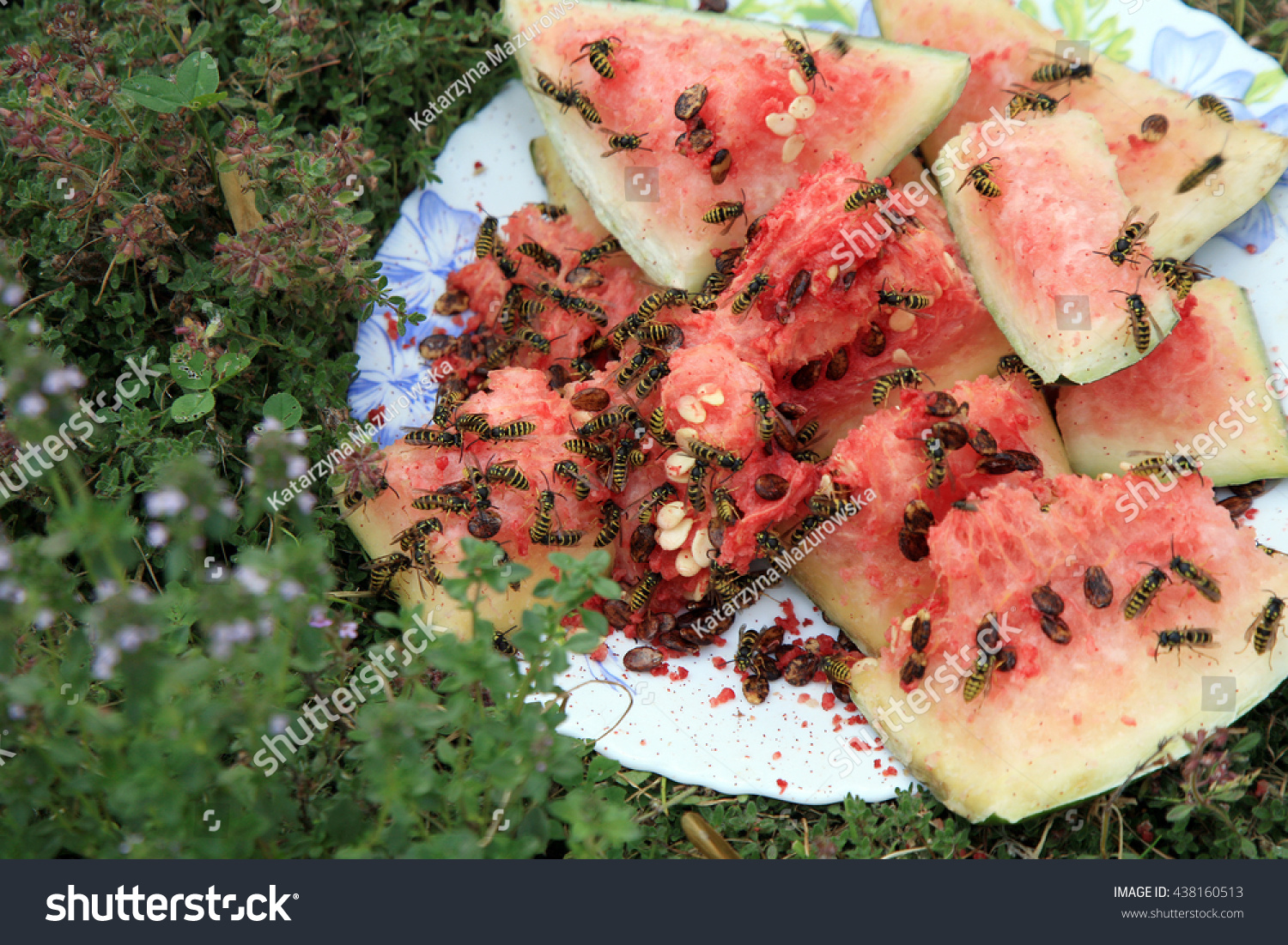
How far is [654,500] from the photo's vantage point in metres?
3.18

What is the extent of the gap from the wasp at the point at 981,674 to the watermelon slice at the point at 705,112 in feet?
5.25

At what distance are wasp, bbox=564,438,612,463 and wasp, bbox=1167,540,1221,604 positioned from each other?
1769 mm

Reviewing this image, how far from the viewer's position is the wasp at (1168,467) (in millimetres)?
3016

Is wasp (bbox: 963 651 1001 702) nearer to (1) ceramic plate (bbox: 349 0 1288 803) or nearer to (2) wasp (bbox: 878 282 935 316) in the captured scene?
(1) ceramic plate (bbox: 349 0 1288 803)

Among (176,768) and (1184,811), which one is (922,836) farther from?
(176,768)

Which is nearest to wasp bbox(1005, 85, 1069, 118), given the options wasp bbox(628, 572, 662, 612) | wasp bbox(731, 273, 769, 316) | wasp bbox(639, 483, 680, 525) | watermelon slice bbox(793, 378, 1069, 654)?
watermelon slice bbox(793, 378, 1069, 654)

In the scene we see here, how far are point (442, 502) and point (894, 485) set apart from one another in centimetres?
148

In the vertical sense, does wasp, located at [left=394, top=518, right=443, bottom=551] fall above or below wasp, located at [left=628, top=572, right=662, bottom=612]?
above

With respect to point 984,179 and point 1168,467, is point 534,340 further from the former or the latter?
point 1168,467

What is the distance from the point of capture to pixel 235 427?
3383 mm

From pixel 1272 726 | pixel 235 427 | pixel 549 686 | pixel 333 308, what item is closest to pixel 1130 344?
pixel 1272 726

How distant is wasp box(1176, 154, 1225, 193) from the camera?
3.33 metres

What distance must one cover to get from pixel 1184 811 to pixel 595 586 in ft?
5.93

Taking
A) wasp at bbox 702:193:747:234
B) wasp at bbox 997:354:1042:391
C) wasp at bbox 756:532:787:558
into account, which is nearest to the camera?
wasp at bbox 756:532:787:558
